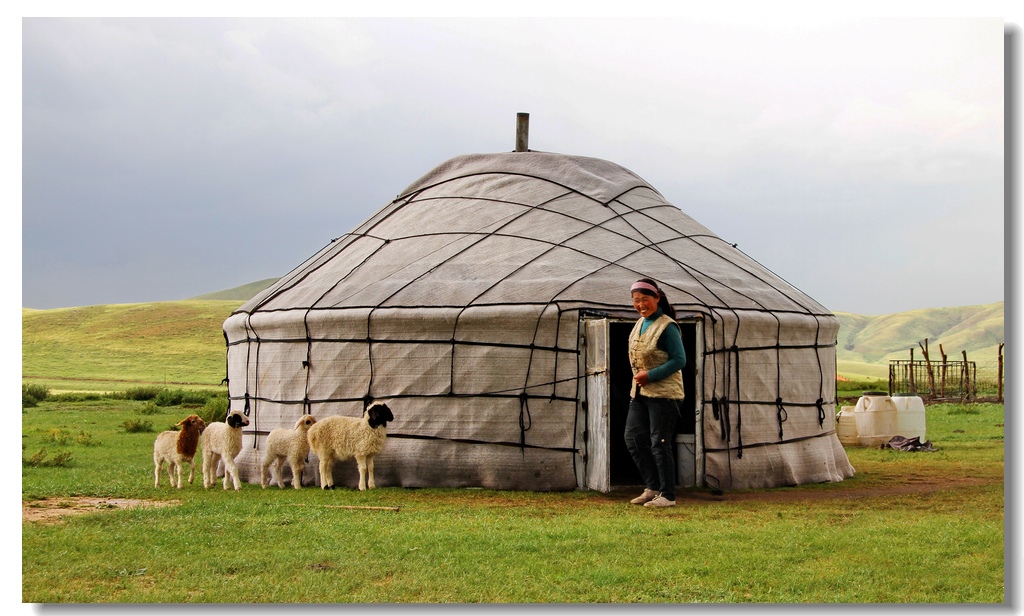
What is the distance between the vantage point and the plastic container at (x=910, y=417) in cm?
1173

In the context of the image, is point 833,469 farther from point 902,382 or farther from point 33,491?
point 902,382

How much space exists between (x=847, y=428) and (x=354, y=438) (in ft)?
23.6

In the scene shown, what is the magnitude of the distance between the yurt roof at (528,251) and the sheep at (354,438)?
83cm

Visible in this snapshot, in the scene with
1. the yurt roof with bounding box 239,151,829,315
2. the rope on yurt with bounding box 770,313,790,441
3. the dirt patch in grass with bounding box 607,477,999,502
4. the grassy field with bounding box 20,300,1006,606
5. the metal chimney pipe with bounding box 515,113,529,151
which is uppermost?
the metal chimney pipe with bounding box 515,113,529,151

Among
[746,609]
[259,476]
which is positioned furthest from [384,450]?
[746,609]

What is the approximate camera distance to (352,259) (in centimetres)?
852

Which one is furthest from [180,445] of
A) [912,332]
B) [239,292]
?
[239,292]

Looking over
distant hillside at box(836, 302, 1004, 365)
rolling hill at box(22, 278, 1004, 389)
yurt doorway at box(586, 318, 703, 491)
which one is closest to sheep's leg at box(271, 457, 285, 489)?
yurt doorway at box(586, 318, 703, 491)

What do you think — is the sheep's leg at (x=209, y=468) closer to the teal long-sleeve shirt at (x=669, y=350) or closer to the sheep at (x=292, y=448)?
the sheep at (x=292, y=448)

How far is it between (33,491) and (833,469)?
607 centimetres

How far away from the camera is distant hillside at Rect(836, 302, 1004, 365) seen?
7375 centimetres

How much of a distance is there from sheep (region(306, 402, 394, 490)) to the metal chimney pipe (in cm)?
366

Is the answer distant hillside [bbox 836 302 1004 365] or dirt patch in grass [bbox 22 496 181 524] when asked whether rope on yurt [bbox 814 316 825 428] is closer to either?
dirt patch in grass [bbox 22 496 181 524]

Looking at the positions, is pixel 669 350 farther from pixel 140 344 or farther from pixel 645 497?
pixel 140 344
